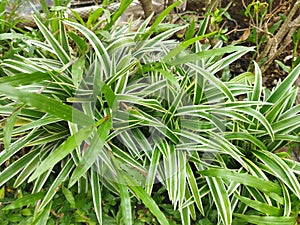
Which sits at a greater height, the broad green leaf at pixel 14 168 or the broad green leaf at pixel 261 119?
the broad green leaf at pixel 261 119

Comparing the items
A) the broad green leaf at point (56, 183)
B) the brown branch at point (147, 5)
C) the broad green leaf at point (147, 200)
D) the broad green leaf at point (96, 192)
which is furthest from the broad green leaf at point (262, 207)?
the brown branch at point (147, 5)

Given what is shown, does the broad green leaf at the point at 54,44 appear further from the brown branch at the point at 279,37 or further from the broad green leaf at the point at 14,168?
the brown branch at the point at 279,37

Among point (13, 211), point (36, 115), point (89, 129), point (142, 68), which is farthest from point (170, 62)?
point (13, 211)

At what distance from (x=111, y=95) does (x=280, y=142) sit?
0.63 metres

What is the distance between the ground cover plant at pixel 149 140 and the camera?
112 centimetres

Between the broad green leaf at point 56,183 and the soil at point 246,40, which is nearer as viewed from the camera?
the broad green leaf at point 56,183

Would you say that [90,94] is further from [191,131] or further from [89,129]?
[191,131]

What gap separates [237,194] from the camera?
116cm

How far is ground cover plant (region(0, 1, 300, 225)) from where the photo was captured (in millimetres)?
1121

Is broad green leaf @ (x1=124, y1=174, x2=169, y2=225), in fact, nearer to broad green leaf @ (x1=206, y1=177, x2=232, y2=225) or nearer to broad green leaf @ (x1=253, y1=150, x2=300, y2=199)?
broad green leaf @ (x1=206, y1=177, x2=232, y2=225)

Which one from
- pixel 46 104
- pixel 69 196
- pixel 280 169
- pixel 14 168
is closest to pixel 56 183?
pixel 69 196

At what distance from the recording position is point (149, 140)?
124 cm

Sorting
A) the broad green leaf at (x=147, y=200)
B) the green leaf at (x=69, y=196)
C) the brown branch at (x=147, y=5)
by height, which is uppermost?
the brown branch at (x=147, y=5)

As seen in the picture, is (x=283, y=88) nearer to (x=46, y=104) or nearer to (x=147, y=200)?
(x=147, y=200)
